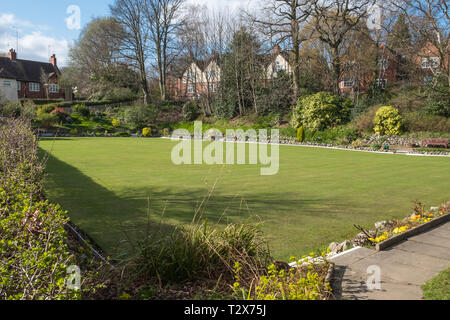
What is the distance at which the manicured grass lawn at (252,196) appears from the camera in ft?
19.2

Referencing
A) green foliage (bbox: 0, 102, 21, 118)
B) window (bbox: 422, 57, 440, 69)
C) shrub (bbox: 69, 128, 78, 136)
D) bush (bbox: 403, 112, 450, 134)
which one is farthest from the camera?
shrub (bbox: 69, 128, 78, 136)

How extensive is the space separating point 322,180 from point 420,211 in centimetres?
446

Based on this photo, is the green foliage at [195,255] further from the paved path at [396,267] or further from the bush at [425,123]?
the bush at [425,123]

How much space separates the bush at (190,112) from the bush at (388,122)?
2044cm

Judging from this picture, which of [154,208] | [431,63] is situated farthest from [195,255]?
[431,63]

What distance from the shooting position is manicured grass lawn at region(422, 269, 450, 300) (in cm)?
304

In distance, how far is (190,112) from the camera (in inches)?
1473

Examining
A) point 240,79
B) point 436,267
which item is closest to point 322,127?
point 240,79

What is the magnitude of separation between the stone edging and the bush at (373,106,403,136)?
1826cm

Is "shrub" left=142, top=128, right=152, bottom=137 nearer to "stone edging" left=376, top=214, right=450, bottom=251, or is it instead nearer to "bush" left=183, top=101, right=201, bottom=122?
"bush" left=183, top=101, right=201, bottom=122

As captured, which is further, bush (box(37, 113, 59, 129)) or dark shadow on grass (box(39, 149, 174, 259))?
bush (box(37, 113, 59, 129))

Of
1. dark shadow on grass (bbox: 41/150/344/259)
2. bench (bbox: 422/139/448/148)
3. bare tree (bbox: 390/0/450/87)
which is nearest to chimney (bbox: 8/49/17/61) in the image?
dark shadow on grass (bbox: 41/150/344/259)

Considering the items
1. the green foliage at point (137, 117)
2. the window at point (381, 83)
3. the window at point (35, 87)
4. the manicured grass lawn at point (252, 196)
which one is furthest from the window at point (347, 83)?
the window at point (35, 87)
